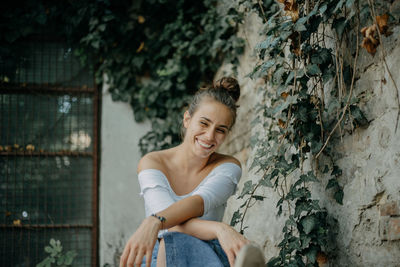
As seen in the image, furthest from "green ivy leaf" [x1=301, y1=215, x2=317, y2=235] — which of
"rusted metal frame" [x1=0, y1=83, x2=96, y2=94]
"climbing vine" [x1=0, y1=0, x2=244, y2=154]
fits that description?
"rusted metal frame" [x1=0, y1=83, x2=96, y2=94]

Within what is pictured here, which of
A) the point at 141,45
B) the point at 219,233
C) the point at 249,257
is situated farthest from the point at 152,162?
the point at 141,45

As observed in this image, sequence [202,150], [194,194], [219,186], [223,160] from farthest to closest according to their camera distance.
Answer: [223,160] < [202,150] < [219,186] < [194,194]

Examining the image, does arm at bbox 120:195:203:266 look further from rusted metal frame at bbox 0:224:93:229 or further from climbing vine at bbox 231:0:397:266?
rusted metal frame at bbox 0:224:93:229

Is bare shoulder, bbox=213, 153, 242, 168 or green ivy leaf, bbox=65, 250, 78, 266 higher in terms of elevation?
bare shoulder, bbox=213, 153, 242, 168

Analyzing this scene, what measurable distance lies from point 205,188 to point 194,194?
3.7 inches

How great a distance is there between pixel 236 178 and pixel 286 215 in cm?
34

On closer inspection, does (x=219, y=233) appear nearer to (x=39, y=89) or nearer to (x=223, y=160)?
(x=223, y=160)

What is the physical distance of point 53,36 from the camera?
391 centimetres

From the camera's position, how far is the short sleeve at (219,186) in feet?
6.73

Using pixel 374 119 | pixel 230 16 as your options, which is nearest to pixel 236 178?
pixel 374 119

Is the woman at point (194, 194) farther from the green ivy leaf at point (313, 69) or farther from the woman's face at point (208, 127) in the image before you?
the green ivy leaf at point (313, 69)

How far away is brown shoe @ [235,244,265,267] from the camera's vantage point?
124 cm

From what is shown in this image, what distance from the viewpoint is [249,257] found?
125 cm

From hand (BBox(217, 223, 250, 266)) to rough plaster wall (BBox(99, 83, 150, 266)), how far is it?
6.78 feet
